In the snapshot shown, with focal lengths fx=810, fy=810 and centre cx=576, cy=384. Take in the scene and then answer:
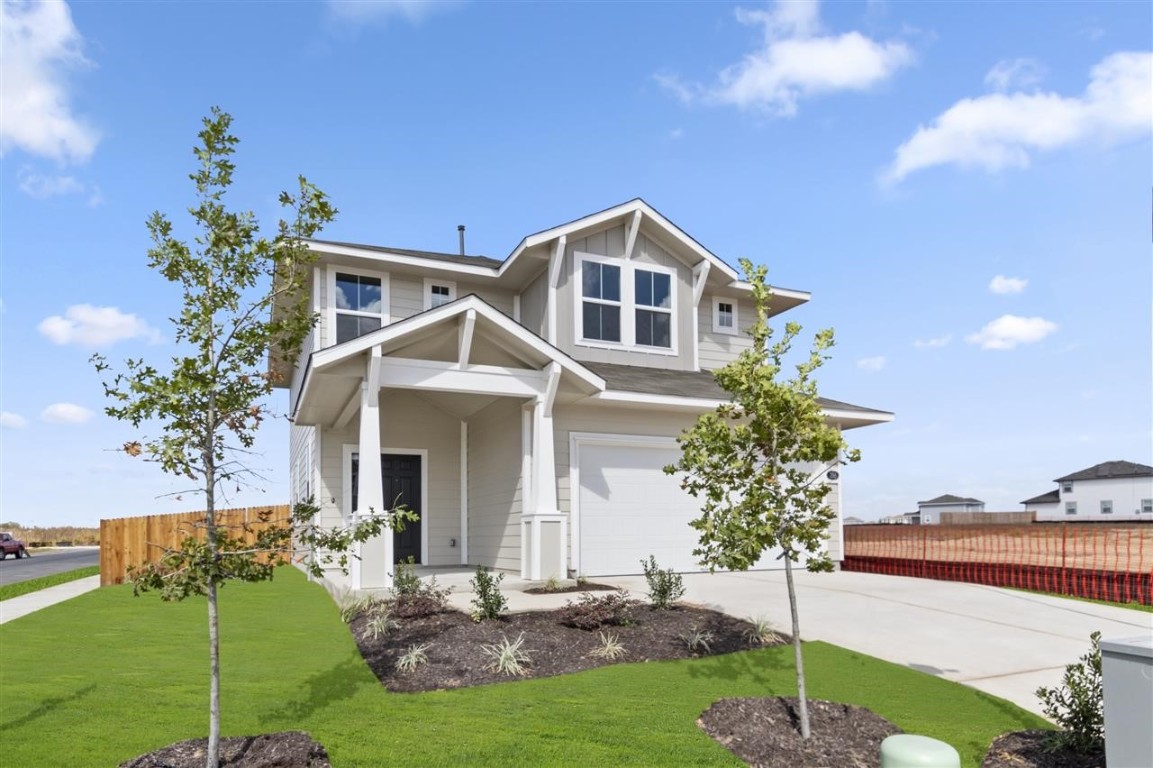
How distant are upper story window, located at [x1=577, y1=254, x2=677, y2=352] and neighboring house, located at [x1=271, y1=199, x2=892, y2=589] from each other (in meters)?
0.03

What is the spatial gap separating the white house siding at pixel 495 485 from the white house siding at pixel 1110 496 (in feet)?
99.8

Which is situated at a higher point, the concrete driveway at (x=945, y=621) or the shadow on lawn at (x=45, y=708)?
the shadow on lawn at (x=45, y=708)

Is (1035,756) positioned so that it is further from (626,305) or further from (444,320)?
(626,305)

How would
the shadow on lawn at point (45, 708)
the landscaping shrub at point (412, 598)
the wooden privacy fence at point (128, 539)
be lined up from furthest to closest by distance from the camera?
the wooden privacy fence at point (128, 539) → the landscaping shrub at point (412, 598) → the shadow on lawn at point (45, 708)

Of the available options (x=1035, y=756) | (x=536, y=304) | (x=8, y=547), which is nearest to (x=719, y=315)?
(x=536, y=304)

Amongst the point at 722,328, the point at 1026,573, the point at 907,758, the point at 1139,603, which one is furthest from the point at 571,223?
the point at 907,758

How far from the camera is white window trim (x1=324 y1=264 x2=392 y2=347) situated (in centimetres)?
1509

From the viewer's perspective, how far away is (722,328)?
61.4 ft

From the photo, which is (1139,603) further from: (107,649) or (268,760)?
(107,649)

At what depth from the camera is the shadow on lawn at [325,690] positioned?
255 inches

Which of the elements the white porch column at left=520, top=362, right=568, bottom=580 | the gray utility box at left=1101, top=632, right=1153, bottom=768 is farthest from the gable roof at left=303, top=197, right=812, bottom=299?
the gray utility box at left=1101, top=632, right=1153, bottom=768

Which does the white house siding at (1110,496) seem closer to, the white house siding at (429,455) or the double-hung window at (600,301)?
the double-hung window at (600,301)

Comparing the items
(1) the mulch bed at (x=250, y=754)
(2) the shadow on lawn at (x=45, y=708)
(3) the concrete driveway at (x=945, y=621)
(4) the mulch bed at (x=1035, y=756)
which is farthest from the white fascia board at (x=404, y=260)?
(4) the mulch bed at (x=1035, y=756)

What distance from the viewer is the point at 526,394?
504 inches
